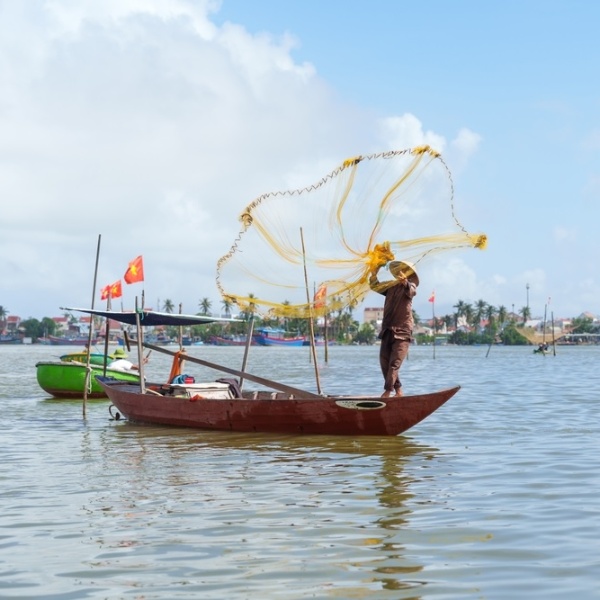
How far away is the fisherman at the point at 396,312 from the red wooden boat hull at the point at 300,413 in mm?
437

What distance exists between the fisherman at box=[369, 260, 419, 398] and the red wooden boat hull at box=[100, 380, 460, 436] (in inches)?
17.2

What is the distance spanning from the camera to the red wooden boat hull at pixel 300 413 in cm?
1523

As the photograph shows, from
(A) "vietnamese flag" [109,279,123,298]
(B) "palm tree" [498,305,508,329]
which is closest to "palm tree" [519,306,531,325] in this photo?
(B) "palm tree" [498,305,508,329]

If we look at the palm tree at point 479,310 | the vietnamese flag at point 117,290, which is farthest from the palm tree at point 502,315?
the vietnamese flag at point 117,290

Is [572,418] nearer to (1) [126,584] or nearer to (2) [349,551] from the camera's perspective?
(2) [349,551]

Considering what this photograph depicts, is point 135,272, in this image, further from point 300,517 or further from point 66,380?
point 300,517

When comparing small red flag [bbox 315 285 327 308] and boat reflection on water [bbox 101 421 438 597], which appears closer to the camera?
boat reflection on water [bbox 101 421 438 597]

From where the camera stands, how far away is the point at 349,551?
7.87 m

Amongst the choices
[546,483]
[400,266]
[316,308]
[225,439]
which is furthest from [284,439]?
[546,483]

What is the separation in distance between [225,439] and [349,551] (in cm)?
842

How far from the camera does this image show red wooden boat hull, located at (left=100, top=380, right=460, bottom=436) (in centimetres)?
1523

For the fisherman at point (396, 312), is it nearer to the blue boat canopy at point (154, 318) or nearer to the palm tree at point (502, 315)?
the blue boat canopy at point (154, 318)

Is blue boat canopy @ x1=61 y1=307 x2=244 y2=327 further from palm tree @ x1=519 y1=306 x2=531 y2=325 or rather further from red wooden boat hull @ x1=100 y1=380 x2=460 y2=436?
palm tree @ x1=519 y1=306 x2=531 y2=325

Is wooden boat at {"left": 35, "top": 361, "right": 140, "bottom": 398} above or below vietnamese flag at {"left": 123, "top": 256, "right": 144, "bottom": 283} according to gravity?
below
